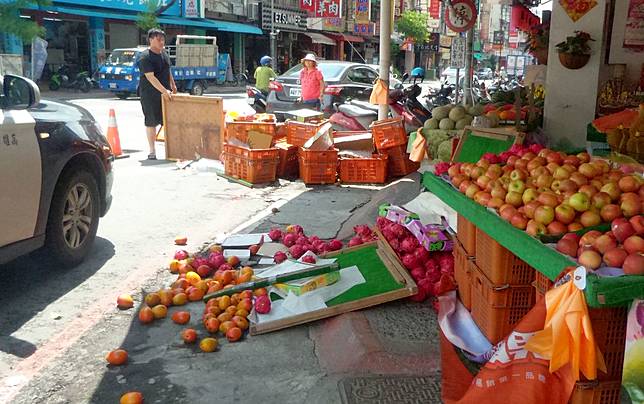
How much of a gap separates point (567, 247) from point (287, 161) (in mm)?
7151

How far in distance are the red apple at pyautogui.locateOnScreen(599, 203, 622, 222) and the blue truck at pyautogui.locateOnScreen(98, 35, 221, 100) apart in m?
22.5

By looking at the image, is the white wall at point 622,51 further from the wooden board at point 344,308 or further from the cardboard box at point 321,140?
the wooden board at point 344,308

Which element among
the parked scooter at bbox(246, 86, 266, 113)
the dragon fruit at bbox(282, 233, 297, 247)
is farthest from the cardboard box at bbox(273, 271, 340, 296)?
the parked scooter at bbox(246, 86, 266, 113)

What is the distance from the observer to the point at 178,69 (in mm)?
26750

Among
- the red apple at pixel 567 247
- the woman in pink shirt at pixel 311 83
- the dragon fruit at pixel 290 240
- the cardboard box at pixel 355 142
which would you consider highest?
the woman in pink shirt at pixel 311 83

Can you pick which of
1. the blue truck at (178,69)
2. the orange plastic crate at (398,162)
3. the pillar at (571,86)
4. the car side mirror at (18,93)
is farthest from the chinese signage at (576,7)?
the blue truck at (178,69)

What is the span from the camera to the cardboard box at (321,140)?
8938mm

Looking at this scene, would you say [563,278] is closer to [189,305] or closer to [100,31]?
[189,305]

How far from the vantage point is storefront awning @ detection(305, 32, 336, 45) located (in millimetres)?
45062

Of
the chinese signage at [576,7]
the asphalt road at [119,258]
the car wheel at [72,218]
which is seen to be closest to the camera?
the asphalt road at [119,258]

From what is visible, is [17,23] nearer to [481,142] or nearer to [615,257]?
[481,142]

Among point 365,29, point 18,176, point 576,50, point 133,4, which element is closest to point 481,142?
point 576,50

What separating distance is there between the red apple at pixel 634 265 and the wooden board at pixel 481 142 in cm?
322

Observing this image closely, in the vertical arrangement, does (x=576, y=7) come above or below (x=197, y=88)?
above
